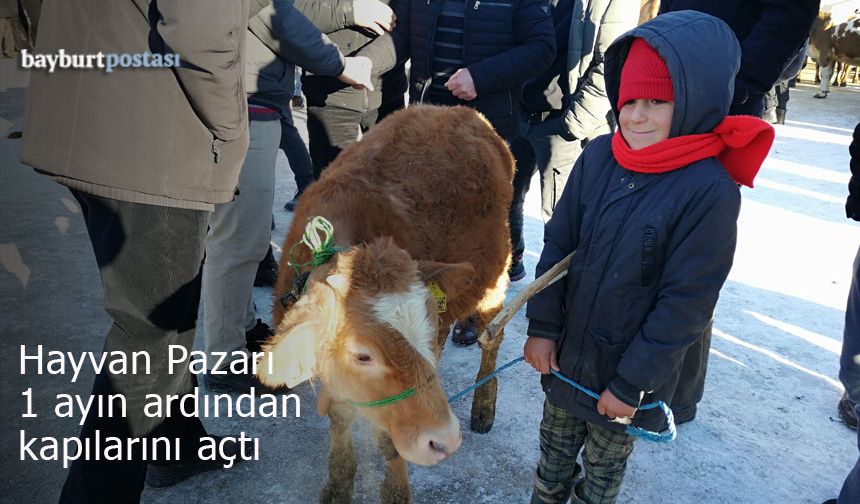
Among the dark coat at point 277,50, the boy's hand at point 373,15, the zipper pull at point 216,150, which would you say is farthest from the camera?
the boy's hand at point 373,15

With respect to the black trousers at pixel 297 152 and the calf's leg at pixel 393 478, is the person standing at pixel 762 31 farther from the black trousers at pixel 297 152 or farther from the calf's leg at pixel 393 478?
the black trousers at pixel 297 152

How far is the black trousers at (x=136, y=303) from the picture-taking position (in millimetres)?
1852

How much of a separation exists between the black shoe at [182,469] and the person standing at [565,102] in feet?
8.78

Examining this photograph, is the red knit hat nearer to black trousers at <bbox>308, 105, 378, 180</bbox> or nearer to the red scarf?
the red scarf

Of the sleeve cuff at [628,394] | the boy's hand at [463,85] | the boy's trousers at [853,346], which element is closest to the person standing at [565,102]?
the boy's hand at [463,85]

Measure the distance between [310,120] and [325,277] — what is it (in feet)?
8.80

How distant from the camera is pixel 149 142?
1.78 meters

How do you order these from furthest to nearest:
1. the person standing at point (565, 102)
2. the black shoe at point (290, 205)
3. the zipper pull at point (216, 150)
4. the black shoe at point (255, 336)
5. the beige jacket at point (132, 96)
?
1. the black shoe at point (290, 205)
2. the person standing at point (565, 102)
3. the black shoe at point (255, 336)
4. the zipper pull at point (216, 150)
5. the beige jacket at point (132, 96)

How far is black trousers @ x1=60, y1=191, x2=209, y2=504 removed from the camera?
6.07ft

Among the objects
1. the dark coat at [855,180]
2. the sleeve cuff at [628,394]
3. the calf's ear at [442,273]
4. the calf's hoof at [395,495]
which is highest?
the dark coat at [855,180]

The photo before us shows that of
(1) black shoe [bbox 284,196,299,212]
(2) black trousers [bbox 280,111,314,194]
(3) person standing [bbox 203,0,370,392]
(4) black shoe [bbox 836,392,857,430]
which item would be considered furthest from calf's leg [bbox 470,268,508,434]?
(1) black shoe [bbox 284,196,299,212]

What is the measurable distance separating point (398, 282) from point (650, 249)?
85cm

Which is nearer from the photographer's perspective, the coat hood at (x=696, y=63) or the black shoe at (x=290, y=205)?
the coat hood at (x=696, y=63)

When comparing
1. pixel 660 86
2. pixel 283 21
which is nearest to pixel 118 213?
pixel 283 21
